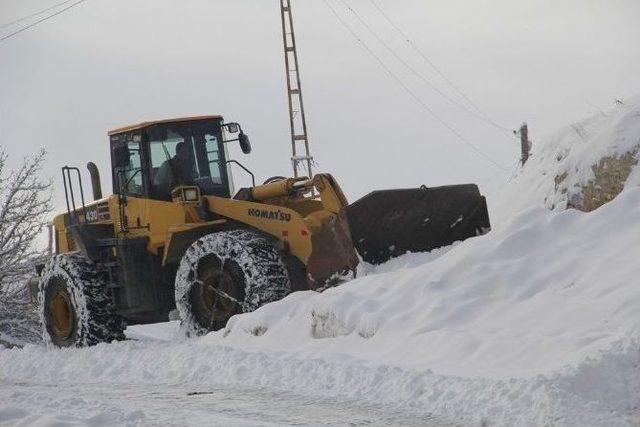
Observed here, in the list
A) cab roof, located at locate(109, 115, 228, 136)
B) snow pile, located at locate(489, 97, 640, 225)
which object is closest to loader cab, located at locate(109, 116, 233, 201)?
cab roof, located at locate(109, 115, 228, 136)

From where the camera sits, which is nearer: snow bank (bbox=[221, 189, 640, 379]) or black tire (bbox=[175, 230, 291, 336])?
snow bank (bbox=[221, 189, 640, 379])

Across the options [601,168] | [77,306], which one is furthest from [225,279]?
[601,168]

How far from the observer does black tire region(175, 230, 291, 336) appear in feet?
38.3

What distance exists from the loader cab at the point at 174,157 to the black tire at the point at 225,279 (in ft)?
4.42

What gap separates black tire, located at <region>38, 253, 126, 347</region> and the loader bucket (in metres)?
Answer: 3.58

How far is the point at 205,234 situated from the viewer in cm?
1289

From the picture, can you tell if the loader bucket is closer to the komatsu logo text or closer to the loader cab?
the komatsu logo text

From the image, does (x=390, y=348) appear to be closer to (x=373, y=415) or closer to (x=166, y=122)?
(x=373, y=415)

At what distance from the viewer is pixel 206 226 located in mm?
12859

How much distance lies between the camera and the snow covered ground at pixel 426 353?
6867 mm

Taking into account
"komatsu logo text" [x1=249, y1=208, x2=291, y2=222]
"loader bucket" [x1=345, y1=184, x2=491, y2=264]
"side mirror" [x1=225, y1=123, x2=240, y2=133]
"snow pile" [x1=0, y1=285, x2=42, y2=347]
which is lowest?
A: "snow pile" [x1=0, y1=285, x2=42, y2=347]

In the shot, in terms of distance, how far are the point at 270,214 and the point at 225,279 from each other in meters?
1.02

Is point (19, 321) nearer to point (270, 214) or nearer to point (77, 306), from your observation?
point (77, 306)

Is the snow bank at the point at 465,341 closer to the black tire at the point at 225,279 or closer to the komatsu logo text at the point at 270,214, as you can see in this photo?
the black tire at the point at 225,279
